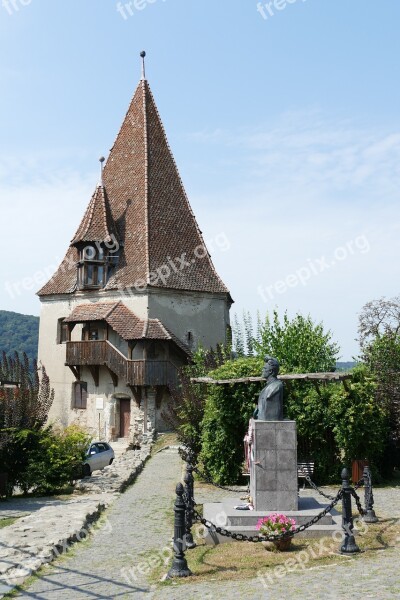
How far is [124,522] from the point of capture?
1245cm

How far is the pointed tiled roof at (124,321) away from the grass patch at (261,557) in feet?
66.6

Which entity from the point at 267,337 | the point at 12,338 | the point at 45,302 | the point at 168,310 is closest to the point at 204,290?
Result: the point at 168,310

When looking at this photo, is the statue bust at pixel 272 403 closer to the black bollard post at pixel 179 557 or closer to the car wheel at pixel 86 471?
the black bollard post at pixel 179 557

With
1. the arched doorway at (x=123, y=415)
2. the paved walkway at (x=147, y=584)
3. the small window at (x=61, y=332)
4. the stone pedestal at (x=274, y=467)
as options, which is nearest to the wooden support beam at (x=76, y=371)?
the small window at (x=61, y=332)

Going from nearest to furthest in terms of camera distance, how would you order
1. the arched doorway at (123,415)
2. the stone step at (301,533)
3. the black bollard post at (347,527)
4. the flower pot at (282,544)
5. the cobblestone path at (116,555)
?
the cobblestone path at (116,555)
the black bollard post at (347,527)
the flower pot at (282,544)
the stone step at (301,533)
the arched doorway at (123,415)

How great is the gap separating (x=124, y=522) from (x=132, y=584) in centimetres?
443

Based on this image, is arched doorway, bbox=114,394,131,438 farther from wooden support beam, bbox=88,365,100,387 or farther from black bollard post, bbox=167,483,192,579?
black bollard post, bbox=167,483,192,579

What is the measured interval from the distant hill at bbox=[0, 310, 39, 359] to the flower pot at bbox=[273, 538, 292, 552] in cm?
10254

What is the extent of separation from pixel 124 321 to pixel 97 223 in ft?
20.5

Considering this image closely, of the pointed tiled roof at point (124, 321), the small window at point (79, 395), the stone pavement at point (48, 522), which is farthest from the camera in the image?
the small window at point (79, 395)

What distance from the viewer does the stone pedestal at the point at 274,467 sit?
11.0 metres

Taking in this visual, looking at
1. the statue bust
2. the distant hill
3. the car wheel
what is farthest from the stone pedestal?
the distant hill

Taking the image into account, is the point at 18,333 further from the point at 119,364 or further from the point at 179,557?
the point at 179,557

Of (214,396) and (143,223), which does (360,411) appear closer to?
(214,396)
